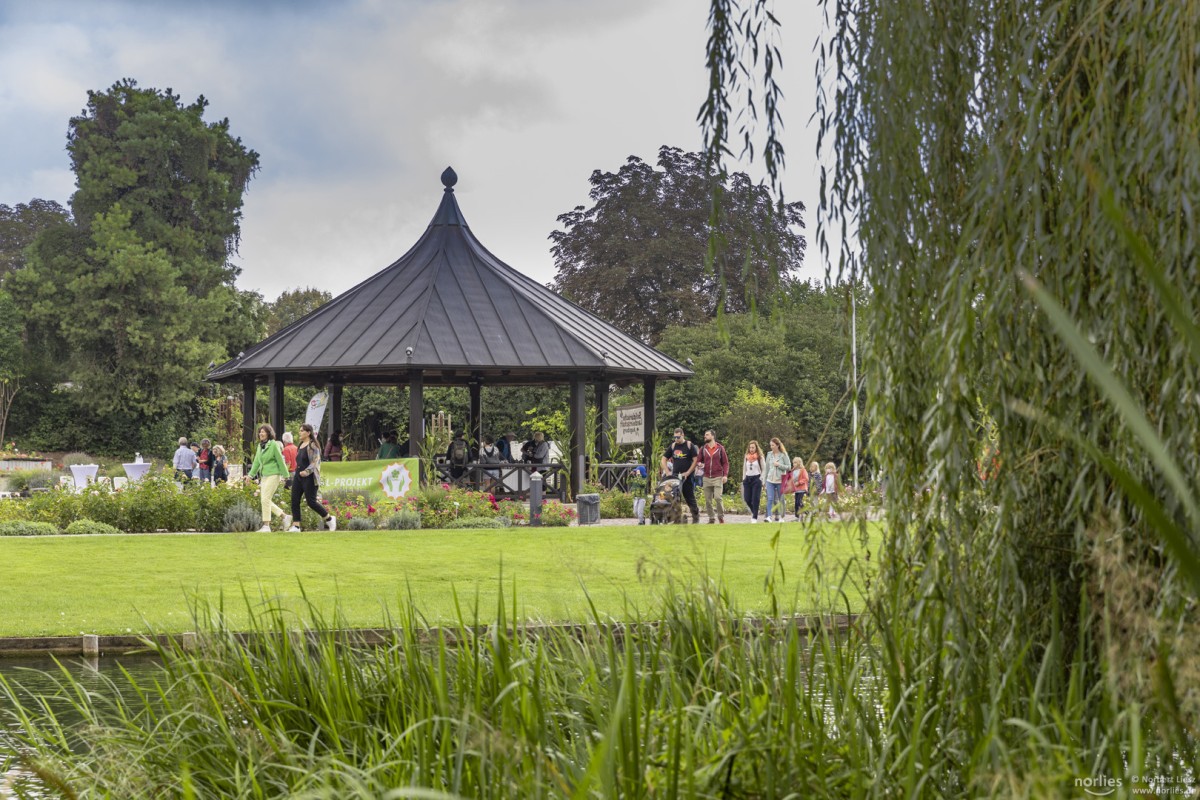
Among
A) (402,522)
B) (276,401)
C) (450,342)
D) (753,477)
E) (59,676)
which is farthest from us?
(276,401)

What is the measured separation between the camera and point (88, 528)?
18.5m

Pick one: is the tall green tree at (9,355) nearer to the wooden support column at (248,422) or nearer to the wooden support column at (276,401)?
the wooden support column at (248,422)

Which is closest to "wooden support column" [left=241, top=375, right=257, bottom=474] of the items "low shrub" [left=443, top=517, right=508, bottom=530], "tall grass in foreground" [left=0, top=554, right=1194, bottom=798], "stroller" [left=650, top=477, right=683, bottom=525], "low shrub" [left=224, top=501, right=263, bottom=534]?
"low shrub" [left=224, top=501, right=263, bottom=534]

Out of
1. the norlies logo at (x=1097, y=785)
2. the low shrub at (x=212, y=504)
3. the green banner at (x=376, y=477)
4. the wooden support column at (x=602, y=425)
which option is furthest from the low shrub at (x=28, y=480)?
the norlies logo at (x=1097, y=785)

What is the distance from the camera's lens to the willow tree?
3307 mm

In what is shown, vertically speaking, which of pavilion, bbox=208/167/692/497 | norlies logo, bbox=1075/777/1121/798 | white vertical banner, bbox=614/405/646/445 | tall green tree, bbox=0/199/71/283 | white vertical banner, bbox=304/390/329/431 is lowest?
norlies logo, bbox=1075/777/1121/798

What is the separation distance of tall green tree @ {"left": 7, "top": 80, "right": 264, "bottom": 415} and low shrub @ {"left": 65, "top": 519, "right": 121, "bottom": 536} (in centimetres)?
2849

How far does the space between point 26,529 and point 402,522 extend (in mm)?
5265

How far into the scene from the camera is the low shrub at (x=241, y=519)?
63.1ft

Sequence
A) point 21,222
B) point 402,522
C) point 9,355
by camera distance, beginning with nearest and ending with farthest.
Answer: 1. point 402,522
2. point 9,355
3. point 21,222

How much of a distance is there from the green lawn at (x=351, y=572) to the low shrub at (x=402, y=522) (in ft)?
4.72

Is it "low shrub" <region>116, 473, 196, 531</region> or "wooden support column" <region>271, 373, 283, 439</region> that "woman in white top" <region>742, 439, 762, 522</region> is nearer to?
"low shrub" <region>116, 473, 196, 531</region>

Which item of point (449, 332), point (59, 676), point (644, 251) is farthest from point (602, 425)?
point (59, 676)

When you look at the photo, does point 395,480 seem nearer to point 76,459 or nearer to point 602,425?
point 602,425
